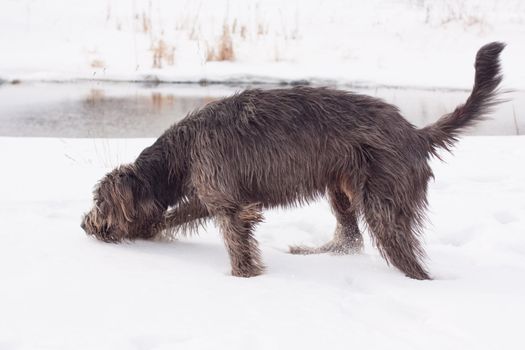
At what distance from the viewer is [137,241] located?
170 inches

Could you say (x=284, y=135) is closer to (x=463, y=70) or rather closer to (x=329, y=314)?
(x=329, y=314)

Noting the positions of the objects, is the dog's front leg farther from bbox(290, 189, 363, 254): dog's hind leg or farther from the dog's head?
bbox(290, 189, 363, 254): dog's hind leg

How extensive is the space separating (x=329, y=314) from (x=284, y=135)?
1243mm

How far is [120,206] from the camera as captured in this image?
4.18 m

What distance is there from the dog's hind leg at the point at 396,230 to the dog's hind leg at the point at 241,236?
25.7 inches

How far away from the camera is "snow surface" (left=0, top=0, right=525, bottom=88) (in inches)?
559

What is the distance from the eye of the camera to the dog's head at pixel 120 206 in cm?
416

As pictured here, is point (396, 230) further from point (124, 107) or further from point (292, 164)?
point (124, 107)

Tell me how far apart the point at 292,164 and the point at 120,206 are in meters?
1.09

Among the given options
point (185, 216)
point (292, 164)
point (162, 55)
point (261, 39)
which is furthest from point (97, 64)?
point (292, 164)

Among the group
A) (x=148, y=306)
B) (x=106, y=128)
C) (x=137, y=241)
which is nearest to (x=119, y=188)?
(x=137, y=241)

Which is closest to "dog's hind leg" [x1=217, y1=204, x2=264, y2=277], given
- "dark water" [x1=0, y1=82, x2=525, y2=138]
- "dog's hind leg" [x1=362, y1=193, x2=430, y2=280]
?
"dog's hind leg" [x1=362, y1=193, x2=430, y2=280]

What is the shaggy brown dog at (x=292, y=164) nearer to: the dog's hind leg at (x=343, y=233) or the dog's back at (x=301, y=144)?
the dog's back at (x=301, y=144)

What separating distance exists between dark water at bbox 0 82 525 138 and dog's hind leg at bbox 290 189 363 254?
3.92m
